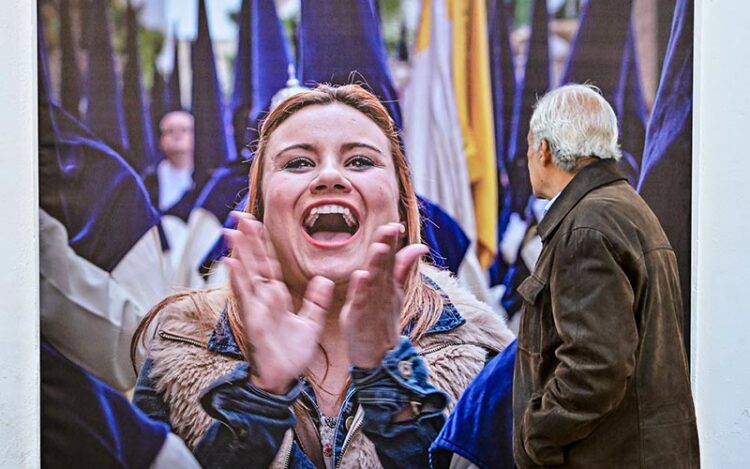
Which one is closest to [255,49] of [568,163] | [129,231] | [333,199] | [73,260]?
[333,199]

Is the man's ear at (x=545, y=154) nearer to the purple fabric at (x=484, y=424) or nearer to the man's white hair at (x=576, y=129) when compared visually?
the man's white hair at (x=576, y=129)

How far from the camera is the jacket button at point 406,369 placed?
3.36 m

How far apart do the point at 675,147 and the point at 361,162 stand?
1251mm

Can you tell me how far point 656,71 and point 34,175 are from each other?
2432mm

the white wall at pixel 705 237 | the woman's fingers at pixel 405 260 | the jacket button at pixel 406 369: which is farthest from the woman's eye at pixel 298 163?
the white wall at pixel 705 237

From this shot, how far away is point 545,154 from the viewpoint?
2594 mm

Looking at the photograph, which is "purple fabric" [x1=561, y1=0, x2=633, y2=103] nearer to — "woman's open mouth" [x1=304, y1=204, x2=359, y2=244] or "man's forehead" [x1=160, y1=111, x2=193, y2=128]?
"woman's open mouth" [x1=304, y1=204, x2=359, y2=244]

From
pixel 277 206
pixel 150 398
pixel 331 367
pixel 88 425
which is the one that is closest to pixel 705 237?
pixel 331 367

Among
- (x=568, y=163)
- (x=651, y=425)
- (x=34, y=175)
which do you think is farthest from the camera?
(x=34, y=175)

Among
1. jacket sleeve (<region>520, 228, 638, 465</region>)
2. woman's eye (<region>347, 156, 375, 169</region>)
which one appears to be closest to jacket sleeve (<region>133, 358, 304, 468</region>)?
woman's eye (<region>347, 156, 375, 169</region>)

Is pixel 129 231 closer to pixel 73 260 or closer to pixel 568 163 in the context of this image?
pixel 73 260

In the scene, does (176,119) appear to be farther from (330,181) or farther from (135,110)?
(330,181)

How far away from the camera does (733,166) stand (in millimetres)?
3350

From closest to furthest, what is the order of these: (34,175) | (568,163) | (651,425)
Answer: (651,425) < (568,163) < (34,175)
